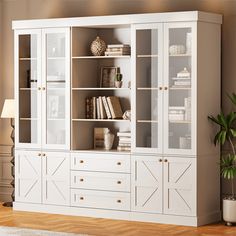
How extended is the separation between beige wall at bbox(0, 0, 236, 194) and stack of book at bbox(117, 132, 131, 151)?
44.3 inches

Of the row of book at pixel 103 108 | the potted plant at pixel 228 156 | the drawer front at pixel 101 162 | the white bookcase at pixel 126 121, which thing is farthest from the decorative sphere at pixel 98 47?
the potted plant at pixel 228 156

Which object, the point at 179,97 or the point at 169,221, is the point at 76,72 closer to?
the point at 179,97

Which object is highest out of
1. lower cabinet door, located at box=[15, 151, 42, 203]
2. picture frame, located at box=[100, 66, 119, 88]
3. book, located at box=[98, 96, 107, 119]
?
picture frame, located at box=[100, 66, 119, 88]

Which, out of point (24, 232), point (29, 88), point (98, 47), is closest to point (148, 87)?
point (98, 47)

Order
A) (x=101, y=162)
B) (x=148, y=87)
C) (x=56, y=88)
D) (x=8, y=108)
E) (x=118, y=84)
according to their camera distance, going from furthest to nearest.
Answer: (x=8, y=108), (x=56, y=88), (x=118, y=84), (x=101, y=162), (x=148, y=87)

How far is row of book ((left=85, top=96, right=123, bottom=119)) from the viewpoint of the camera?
8.48 metres

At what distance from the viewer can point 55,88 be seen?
8.57m

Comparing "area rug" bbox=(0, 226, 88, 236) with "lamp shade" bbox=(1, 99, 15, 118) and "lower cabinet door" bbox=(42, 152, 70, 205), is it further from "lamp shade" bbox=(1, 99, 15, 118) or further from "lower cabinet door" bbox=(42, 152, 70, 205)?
"lamp shade" bbox=(1, 99, 15, 118)

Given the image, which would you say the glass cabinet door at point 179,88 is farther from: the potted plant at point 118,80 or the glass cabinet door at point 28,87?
the glass cabinet door at point 28,87

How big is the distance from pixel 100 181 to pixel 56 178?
0.58 meters

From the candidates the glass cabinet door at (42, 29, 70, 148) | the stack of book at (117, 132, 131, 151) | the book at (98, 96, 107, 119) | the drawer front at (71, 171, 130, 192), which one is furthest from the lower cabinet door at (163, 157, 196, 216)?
the glass cabinet door at (42, 29, 70, 148)

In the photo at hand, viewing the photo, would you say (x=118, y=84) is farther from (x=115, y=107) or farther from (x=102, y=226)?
(x=102, y=226)

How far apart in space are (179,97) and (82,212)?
1759 mm

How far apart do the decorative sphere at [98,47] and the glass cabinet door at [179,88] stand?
3.06 feet
